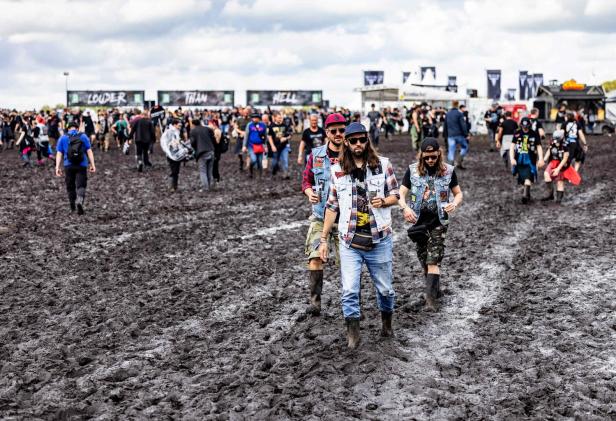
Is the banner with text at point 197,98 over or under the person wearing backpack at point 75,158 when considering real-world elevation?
over

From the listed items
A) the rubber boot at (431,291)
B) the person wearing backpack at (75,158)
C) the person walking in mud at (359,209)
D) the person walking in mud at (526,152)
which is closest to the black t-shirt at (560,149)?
the person walking in mud at (526,152)

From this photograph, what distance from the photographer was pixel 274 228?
12.8 meters

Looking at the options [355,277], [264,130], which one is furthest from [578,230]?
[264,130]

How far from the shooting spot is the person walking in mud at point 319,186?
23.4 feet

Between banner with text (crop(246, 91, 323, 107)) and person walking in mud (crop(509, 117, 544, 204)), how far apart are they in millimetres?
48060

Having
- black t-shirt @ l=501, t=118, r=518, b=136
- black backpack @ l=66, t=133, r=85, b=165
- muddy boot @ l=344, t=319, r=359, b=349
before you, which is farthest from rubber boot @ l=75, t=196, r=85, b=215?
black t-shirt @ l=501, t=118, r=518, b=136

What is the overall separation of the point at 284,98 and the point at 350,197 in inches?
2260

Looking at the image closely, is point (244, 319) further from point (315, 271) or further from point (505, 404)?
point (505, 404)

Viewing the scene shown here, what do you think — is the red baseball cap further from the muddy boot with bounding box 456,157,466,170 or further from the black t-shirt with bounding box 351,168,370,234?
the muddy boot with bounding box 456,157,466,170

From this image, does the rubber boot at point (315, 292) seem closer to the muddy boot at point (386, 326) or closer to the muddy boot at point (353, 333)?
the muddy boot at point (386, 326)

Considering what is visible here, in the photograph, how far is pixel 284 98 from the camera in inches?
2475

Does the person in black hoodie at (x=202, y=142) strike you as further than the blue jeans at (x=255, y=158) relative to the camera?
No

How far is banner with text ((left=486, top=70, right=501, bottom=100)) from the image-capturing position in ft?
191

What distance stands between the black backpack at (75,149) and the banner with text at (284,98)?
48.8 metres
